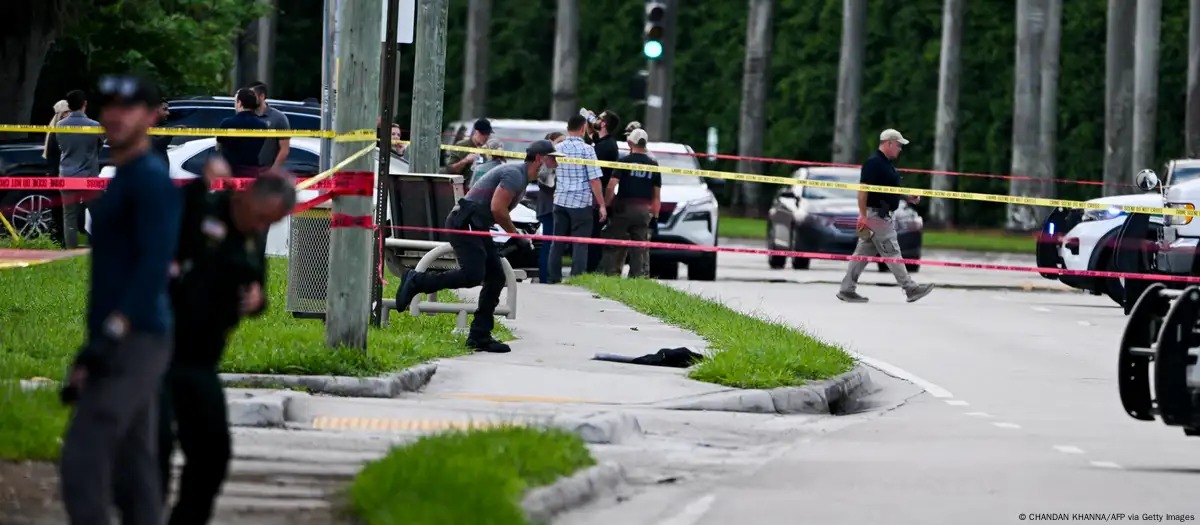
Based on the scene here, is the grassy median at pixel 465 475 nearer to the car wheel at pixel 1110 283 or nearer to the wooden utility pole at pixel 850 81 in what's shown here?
the car wheel at pixel 1110 283

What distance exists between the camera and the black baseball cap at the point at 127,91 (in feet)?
22.3

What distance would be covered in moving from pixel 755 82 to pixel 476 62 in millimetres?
7645

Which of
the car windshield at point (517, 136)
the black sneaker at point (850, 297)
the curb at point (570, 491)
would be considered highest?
the car windshield at point (517, 136)

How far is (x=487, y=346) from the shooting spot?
50.3 ft

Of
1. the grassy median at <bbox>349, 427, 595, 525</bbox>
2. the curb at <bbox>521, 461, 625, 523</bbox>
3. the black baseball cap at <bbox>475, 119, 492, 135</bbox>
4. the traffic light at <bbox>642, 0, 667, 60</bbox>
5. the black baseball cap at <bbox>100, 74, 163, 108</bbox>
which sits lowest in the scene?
the curb at <bbox>521, 461, 625, 523</bbox>

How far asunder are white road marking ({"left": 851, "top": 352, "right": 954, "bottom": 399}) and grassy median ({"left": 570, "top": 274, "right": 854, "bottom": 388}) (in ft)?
1.40

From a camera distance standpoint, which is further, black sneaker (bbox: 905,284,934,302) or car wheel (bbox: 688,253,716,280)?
car wheel (bbox: 688,253,716,280)

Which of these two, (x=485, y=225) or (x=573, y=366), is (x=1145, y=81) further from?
(x=573, y=366)

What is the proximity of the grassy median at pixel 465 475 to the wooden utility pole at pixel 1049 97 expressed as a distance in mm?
40050

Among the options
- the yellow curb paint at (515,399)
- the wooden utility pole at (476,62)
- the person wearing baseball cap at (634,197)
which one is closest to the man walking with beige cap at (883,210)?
the person wearing baseball cap at (634,197)

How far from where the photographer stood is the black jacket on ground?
7.41 metres

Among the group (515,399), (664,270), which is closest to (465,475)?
(515,399)

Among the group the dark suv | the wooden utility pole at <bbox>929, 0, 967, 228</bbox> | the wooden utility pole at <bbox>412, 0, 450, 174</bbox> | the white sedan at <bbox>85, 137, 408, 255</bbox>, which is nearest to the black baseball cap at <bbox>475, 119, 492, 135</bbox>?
the white sedan at <bbox>85, 137, 408, 255</bbox>

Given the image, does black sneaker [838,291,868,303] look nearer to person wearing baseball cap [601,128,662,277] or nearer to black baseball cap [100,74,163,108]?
person wearing baseball cap [601,128,662,277]
